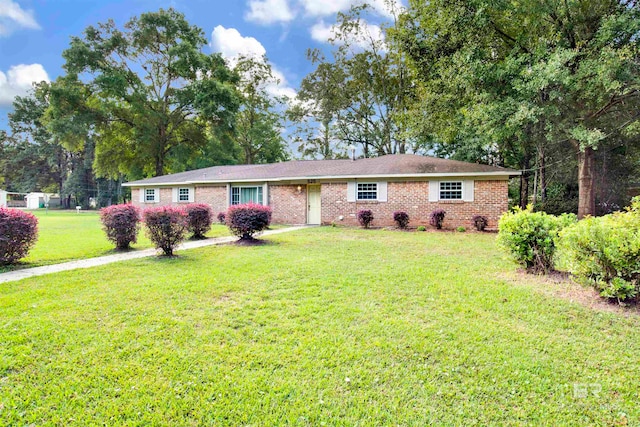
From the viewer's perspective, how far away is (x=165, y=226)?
7.35 metres

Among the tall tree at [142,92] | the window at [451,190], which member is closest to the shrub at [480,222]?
the window at [451,190]

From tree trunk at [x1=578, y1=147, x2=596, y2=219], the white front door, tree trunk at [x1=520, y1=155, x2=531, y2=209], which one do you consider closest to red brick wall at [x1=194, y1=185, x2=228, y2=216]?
the white front door

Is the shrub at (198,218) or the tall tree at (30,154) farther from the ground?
the tall tree at (30,154)

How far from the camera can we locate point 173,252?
26.5ft

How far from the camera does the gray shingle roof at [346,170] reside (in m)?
14.0

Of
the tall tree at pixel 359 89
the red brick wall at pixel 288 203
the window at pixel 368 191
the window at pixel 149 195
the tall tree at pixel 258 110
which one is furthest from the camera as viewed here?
Answer: the tall tree at pixel 258 110

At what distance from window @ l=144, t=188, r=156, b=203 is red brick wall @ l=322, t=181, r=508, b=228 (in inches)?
503

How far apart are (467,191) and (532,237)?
8525mm

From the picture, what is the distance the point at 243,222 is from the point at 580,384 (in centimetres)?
844

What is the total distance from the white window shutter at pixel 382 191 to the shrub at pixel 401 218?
1.13 m

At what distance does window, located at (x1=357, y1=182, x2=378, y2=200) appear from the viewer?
15.2 metres

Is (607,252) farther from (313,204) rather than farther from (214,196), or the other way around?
(214,196)

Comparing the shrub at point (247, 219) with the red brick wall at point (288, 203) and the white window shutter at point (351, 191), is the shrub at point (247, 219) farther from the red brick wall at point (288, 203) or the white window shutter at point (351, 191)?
the red brick wall at point (288, 203)

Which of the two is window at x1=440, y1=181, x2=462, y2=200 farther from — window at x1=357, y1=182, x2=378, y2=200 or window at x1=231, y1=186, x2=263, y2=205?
window at x1=231, y1=186, x2=263, y2=205
